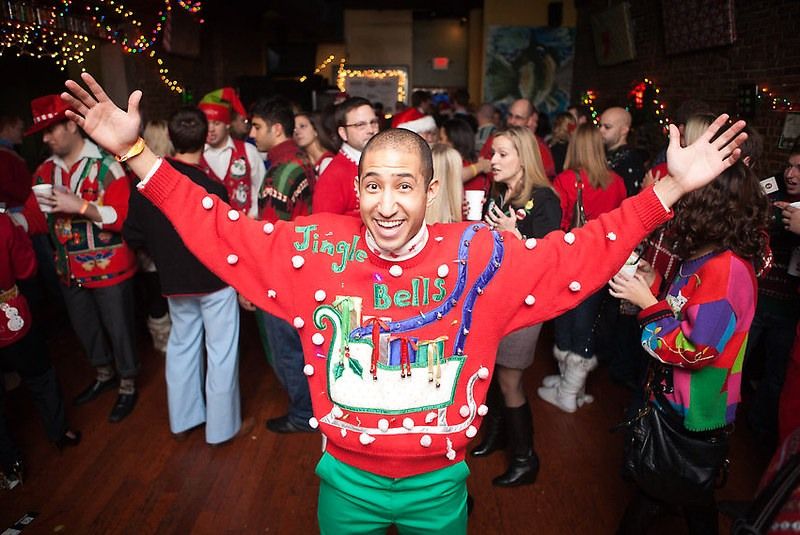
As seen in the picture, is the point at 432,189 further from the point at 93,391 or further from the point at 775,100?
the point at 775,100

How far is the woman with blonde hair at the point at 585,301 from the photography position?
10.1ft

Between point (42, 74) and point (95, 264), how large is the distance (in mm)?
5044

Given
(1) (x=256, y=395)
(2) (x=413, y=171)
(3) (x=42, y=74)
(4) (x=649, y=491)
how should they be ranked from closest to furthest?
1. (2) (x=413, y=171)
2. (4) (x=649, y=491)
3. (1) (x=256, y=395)
4. (3) (x=42, y=74)

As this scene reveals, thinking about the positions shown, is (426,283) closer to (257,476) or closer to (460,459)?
(460,459)

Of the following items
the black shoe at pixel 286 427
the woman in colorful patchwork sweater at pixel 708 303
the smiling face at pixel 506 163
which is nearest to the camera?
the woman in colorful patchwork sweater at pixel 708 303

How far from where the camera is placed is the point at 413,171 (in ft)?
4.09

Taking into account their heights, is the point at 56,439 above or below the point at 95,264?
below

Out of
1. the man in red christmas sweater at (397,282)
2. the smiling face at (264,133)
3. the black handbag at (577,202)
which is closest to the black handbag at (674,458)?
the man in red christmas sweater at (397,282)

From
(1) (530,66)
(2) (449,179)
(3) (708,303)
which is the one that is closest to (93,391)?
(2) (449,179)

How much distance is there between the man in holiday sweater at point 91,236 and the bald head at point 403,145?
2.00 metres

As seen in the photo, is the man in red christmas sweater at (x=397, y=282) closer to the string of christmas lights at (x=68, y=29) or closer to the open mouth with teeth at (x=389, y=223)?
the open mouth with teeth at (x=389, y=223)

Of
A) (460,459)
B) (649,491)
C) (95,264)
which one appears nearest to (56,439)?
(95,264)

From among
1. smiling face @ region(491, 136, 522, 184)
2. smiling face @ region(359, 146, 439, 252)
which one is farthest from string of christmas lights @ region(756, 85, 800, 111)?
smiling face @ region(359, 146, 439, 252)

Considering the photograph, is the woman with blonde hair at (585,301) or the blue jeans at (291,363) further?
the woman with blonde hair at (585,301)
